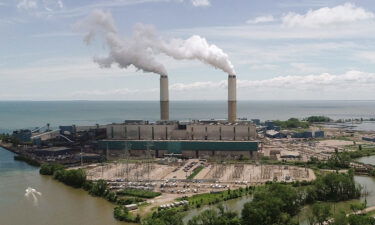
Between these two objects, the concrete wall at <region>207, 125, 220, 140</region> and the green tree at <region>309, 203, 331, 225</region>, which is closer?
the green tree at <region>309, 203, 331, 225</region>

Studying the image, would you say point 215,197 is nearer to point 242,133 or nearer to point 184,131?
point 242,133

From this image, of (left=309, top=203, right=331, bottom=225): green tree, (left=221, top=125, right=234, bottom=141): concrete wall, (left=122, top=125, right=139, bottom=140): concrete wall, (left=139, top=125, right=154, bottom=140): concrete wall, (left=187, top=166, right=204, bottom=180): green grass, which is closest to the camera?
(left=309, top=203, right=331, bottom=225): green tree

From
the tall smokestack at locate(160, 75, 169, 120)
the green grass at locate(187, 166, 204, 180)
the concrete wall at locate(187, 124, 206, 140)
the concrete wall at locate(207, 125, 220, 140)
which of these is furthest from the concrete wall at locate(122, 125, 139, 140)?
the green grass at locate(187, 166, 204, 180)

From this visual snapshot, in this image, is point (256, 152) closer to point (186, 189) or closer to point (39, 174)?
point (186, 189)

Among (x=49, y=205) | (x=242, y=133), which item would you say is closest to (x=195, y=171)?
(x=242, y=133)

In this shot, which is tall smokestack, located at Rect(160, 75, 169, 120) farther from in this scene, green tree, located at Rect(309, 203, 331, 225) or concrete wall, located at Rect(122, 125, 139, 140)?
green tree, located at Rect(309, 203, 331, 225)

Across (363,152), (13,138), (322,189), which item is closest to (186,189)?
(322,189)

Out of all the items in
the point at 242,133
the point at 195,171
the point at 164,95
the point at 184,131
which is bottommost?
the point at 195,171

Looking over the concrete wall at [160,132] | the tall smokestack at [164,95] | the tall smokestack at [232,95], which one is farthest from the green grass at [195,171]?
the tall smokestack at [164,95]
